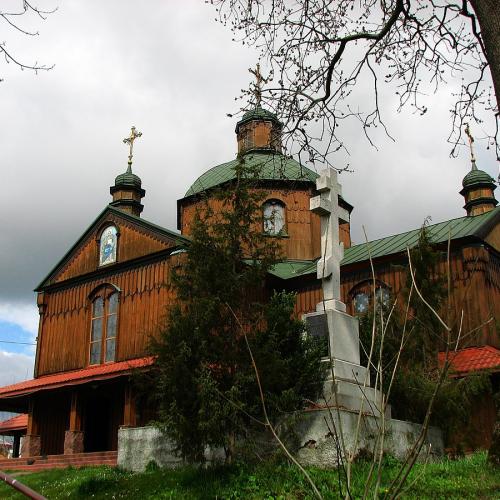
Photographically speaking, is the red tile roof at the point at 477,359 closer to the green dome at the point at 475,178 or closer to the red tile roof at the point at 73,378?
the red tile roof at the point at 73,378

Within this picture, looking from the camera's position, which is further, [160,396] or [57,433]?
[57,433]

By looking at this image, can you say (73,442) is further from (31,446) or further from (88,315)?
(88,315)

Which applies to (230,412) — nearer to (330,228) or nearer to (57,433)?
(330,228)

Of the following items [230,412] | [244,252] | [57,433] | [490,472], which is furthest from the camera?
[57,433]

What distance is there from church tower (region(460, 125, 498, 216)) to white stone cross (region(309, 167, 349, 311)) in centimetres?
1586

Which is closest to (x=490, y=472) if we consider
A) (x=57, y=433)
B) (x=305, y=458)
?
(x=305, y=458)

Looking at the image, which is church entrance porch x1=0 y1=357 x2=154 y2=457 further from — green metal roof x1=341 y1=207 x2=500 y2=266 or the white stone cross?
the white stone cross

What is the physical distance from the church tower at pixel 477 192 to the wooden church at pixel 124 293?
516 cm

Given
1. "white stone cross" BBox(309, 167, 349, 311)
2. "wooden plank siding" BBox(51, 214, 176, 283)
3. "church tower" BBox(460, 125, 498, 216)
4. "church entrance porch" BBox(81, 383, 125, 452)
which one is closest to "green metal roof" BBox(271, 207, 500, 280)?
"wooden plank siding" BBox(51, 214, 176, 283)

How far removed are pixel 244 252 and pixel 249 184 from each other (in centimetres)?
114

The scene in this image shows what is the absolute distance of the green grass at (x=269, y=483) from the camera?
759cm

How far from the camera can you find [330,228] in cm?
1193

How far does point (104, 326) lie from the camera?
22078 millimetres

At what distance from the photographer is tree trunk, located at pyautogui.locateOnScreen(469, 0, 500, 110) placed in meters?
5.91
